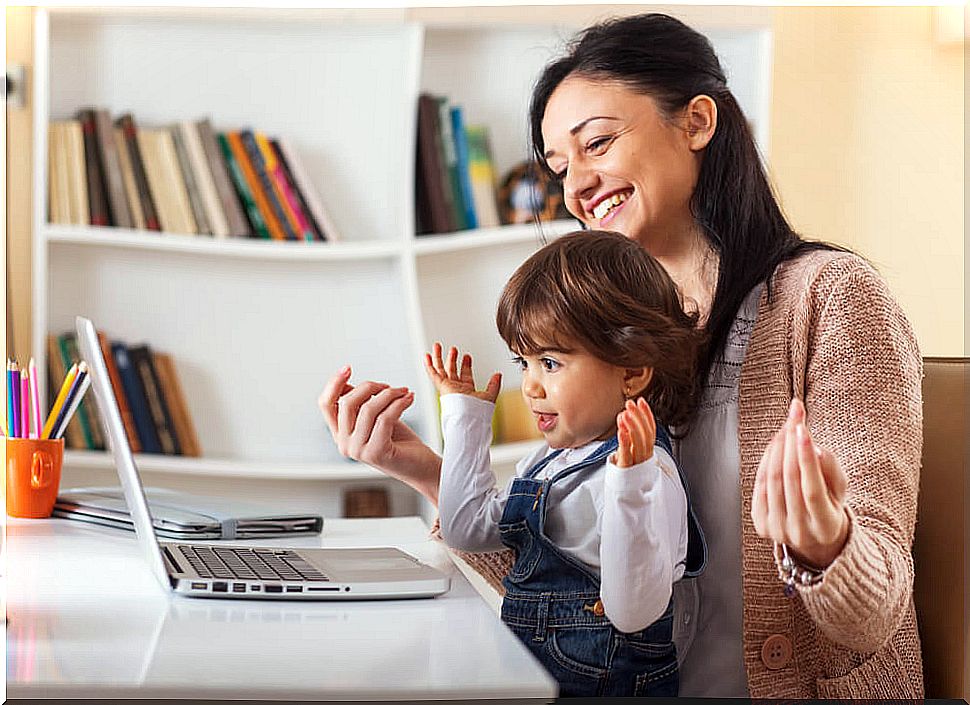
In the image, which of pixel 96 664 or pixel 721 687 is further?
pixel 721 687

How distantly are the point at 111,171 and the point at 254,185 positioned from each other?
0.28 metres

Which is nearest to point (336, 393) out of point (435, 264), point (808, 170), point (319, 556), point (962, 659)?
point (319, 556)

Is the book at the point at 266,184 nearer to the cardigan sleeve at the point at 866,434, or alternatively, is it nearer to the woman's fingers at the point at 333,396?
the woman's fingers at the point at 333,396

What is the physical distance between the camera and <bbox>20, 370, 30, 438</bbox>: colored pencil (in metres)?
1.31

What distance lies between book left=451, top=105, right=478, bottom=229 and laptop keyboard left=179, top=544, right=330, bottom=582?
1358 mm

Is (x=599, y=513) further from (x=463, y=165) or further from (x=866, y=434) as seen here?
(x=463, y=165)

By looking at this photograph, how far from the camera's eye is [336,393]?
116 centimetres

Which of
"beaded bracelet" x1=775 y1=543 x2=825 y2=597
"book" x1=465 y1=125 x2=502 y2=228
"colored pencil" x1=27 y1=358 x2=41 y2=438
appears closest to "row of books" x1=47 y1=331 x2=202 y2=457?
"book" x1=465 y1=125 x2=502 y2=228

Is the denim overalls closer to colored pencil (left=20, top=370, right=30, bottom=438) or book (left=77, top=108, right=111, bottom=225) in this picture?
colored pencil (left=20, top=370, right=30, bottom=438)

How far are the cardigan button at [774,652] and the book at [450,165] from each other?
141cm

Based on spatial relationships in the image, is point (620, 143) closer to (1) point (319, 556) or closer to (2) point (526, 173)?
(1) point (319, 556)

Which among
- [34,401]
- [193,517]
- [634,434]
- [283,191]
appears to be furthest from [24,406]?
[283,191]

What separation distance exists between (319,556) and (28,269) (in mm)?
1464

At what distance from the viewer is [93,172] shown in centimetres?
230
